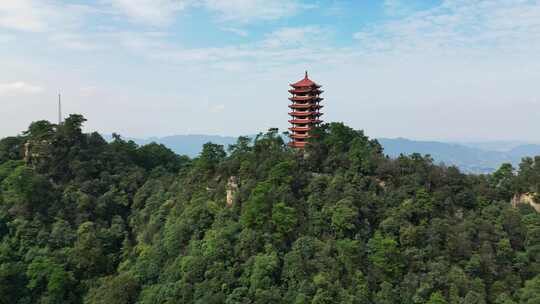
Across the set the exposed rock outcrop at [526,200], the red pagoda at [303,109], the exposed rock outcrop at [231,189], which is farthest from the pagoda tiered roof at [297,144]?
the exposed rock outcrop at [526,200]

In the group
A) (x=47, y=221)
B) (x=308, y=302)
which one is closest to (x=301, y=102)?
(x=308, y=302)

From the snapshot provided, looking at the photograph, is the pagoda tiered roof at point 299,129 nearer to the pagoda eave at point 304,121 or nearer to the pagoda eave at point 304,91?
the pagoda eave at point 304,121

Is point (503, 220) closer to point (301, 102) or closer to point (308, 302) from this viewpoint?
point (308, 302)

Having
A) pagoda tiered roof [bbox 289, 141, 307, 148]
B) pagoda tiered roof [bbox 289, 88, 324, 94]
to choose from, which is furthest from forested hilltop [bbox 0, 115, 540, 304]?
pagoda tiered roof [bbox 289, 88, 324, 94]

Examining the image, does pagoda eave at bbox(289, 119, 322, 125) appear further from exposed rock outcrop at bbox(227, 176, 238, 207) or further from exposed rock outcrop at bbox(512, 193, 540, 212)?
exposed rock outcrop at bbox(512, 193, 540, 212)

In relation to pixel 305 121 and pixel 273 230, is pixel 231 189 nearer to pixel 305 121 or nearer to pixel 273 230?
pixel 273 230
